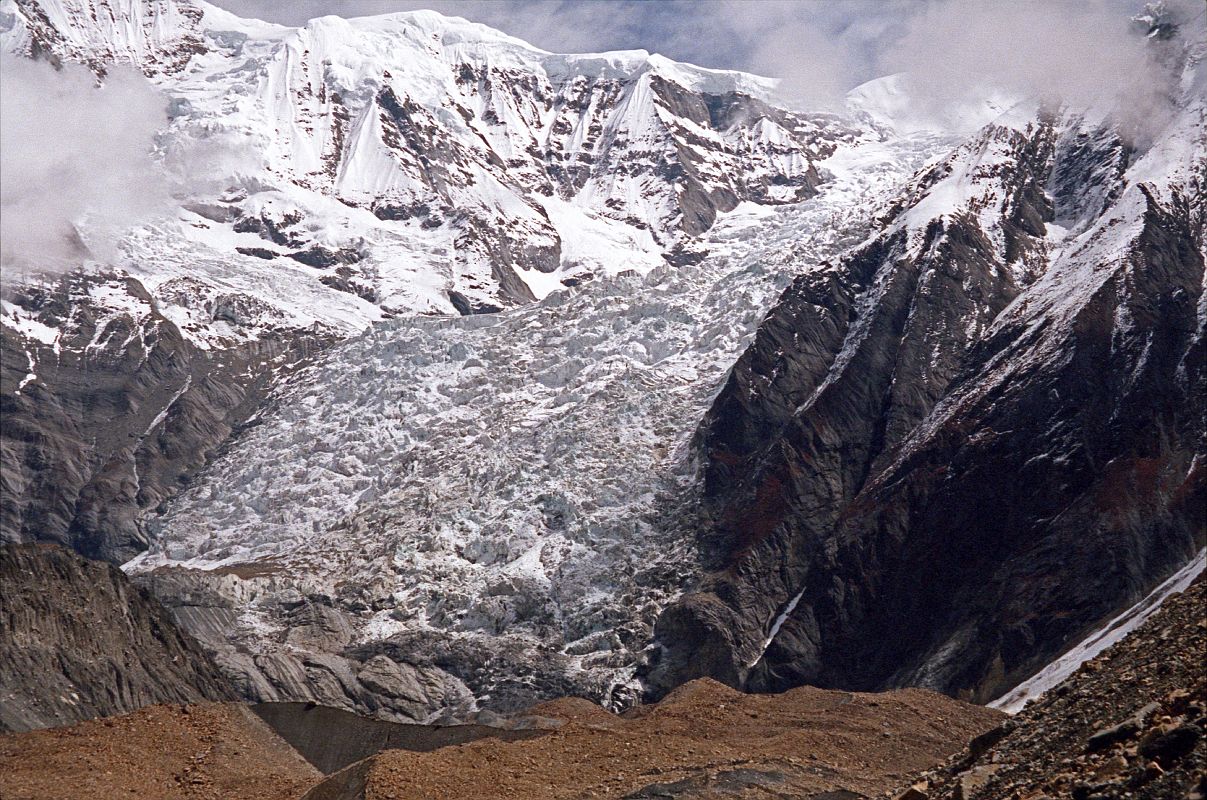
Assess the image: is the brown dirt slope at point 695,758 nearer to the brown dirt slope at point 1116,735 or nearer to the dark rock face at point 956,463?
the brown dirt slope at point 1116,735

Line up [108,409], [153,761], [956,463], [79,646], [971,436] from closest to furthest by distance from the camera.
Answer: [153,761] → [79,646] → [956,463] → [971,436] → [108,409]

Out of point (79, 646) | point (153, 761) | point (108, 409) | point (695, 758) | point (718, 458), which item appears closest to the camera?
point (153, 761)

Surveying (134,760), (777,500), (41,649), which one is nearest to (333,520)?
(777,500)

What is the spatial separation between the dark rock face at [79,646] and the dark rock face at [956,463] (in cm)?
4432

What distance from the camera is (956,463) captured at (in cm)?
10706

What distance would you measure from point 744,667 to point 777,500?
19.9 metres

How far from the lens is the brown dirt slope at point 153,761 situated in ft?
120

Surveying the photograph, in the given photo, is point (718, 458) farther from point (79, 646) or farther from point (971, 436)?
point (79, 646)

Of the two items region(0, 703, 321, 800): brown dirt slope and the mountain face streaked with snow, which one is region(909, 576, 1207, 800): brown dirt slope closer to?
region(0, 703, 321, 800): brown dirt slope

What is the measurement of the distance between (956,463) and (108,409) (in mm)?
106998

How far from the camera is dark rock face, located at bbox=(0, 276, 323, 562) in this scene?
154 meters

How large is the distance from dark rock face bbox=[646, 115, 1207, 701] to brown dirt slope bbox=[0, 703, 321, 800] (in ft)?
176

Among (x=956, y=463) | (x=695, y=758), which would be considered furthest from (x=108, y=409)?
(x=695, y=758)

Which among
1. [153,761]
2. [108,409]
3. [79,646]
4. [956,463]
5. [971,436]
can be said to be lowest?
[153,761]
